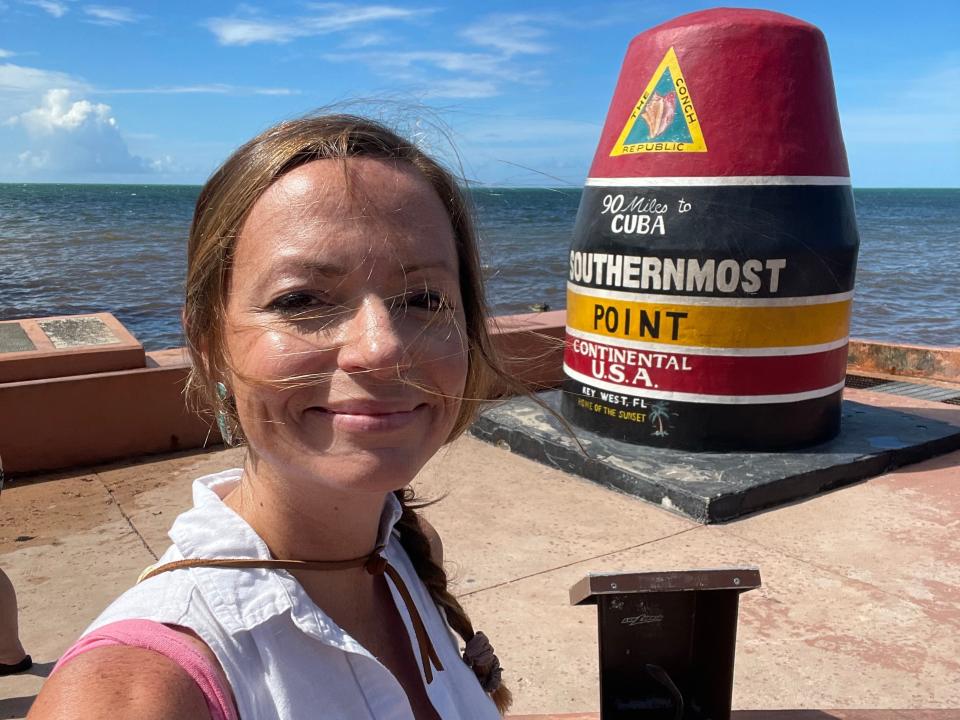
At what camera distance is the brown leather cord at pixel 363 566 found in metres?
1.10

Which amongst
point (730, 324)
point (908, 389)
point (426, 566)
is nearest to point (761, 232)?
point (730, 324)

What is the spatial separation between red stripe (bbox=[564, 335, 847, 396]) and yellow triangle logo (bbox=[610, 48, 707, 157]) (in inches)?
48.1

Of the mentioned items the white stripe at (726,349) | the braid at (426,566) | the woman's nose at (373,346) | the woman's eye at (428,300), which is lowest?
the white stripe at (726,349)

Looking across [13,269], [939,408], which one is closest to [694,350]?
[939,408]

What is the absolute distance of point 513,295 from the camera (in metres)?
15.5

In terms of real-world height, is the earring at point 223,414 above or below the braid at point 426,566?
above

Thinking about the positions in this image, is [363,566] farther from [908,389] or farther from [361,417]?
[908,389]

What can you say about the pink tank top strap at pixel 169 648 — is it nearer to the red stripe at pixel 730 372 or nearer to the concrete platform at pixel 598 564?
the concrete platform at pixel 598 564

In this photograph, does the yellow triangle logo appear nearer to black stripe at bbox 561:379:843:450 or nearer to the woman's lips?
black stripe at bbox 561:379:843:450

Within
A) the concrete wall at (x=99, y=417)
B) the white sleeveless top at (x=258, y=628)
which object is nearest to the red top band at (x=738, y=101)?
the concrete wall at (x=99, y=417)

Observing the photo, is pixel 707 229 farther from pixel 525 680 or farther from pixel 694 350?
pixel 525 680

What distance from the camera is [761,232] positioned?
468cm

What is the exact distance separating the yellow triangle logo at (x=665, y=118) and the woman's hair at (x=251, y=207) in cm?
372

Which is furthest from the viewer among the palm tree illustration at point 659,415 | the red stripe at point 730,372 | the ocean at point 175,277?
the ocean at point 175,277
